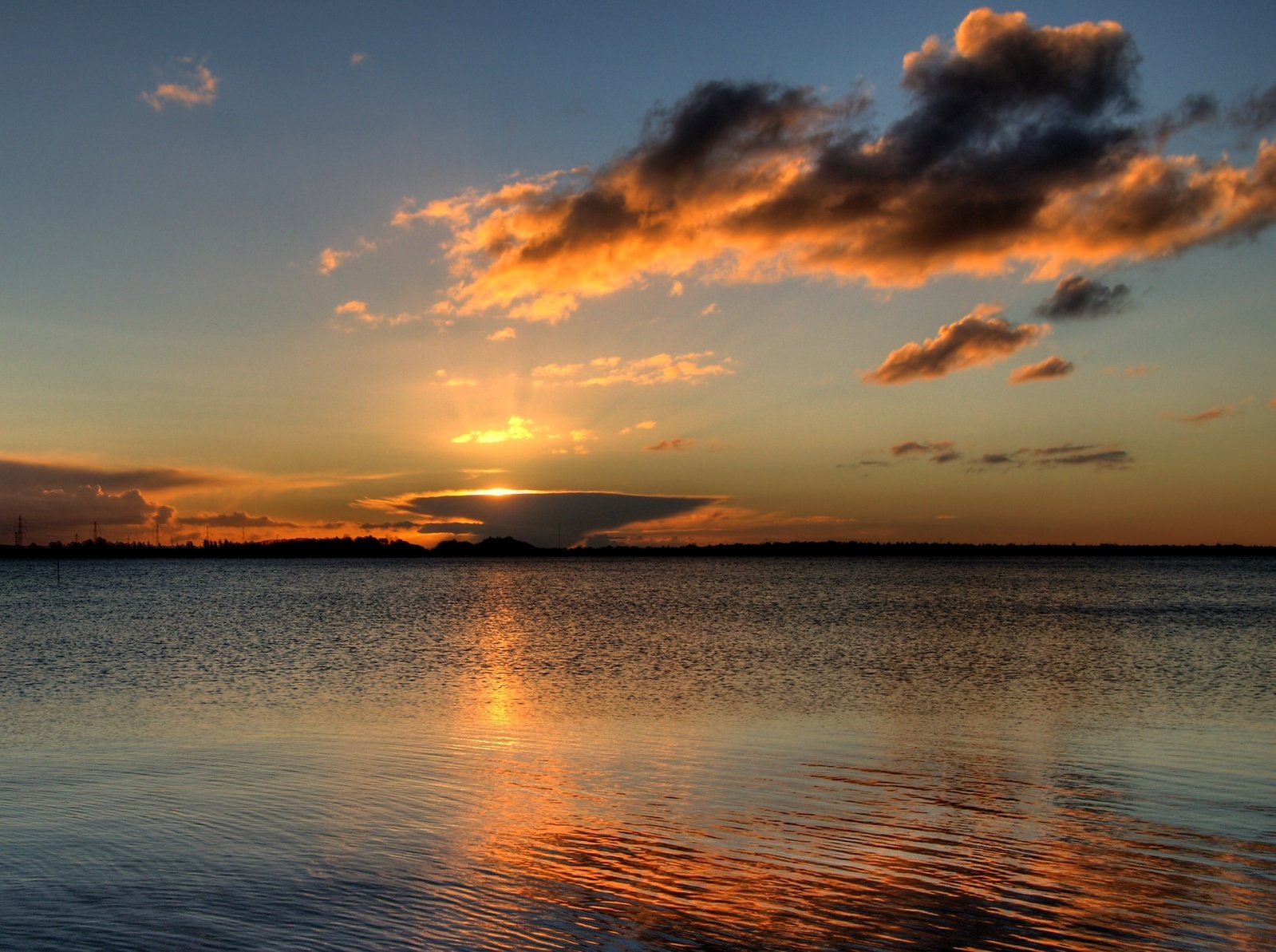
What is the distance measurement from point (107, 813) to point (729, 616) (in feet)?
168

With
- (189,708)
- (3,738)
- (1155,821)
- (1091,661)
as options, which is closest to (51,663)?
(189,708)

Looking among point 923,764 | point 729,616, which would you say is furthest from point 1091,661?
point 729,616

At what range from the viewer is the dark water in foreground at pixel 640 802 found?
9391 millimetres

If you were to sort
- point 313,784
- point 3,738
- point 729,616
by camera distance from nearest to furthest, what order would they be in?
point 313,784 → point 3,738 → point 729,616

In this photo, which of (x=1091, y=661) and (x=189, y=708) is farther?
(x=1091, y=661)

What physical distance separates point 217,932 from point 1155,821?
12.0m

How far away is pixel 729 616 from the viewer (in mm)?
62750

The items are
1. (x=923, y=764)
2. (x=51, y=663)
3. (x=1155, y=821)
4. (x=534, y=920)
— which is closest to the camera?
(x=534, y=920)

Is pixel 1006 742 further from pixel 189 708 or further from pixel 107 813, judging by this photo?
pixel 189 708

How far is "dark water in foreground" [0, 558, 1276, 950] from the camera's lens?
9.39m

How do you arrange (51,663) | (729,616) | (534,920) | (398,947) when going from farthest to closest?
(729,616) < (51,663) < (534,920) < (398,947)

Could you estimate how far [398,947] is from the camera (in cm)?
877

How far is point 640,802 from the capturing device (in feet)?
46.7

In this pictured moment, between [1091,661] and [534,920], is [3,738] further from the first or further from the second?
[1091,661]
